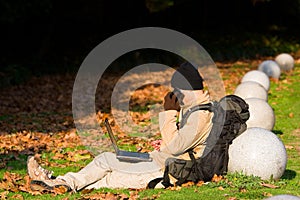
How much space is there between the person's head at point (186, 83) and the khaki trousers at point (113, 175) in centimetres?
95

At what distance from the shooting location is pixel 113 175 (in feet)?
25.5

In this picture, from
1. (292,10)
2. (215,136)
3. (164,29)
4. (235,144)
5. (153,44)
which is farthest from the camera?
(292,10)

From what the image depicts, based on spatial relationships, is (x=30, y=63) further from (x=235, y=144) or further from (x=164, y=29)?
(x=235, y=144)

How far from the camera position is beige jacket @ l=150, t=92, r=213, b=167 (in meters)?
7.35

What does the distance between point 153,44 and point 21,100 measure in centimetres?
1017

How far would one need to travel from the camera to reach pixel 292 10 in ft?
111

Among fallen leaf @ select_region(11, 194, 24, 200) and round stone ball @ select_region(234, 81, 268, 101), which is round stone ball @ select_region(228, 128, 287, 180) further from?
round stone ball @ select_region(234, 81, 268, 101)

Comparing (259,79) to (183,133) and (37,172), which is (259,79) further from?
(37,172)

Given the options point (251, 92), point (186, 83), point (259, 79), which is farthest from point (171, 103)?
point (259, 79)

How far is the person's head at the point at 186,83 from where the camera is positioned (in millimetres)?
7395

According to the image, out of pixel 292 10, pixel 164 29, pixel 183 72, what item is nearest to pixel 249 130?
pixel 183 72

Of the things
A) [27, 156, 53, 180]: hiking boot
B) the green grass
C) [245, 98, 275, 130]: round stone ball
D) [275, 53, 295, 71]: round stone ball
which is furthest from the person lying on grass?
[275, 53, 295, 71]: round stone ball

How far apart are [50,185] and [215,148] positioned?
221cm

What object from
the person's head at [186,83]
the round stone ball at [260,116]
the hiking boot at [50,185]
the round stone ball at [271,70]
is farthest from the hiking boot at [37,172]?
the round stone ball at [271,70]
